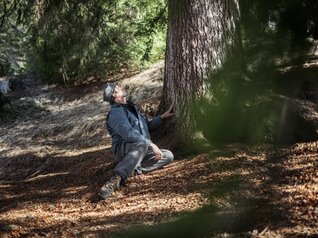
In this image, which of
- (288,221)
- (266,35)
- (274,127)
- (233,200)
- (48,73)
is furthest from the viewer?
(48,73)

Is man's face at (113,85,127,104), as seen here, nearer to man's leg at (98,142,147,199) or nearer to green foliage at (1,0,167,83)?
man's leg at (98,142,147,199)

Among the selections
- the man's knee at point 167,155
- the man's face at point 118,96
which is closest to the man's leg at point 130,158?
the man's knee at point 167,155

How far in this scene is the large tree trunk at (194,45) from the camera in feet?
21.4

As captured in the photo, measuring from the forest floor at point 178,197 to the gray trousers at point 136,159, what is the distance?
143 mm

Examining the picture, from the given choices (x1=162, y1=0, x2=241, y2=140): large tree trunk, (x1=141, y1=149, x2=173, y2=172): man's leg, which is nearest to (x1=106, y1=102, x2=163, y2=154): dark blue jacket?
(x1=141, y1=149, x2=173, y2=172): man's leg

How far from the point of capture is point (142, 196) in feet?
19.0

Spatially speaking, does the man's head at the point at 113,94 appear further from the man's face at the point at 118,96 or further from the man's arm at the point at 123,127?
the man's arm at the point at 123,127

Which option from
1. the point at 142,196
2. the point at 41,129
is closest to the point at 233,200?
the point at 142,196

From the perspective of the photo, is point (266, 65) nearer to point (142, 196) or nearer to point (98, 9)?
point (142, 196)

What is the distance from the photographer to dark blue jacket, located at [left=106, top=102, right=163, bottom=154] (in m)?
6.36

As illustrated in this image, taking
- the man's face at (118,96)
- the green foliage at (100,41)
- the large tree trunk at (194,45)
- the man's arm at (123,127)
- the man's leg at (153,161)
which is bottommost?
the man's leg at (153,161)

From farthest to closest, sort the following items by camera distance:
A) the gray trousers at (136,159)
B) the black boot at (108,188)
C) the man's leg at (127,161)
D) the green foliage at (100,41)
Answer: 1. the green foliage at (100,41)
2. the gray trousers at (136,159)
3. the man's leg at (127,161)
4. the black boot at (108,188)

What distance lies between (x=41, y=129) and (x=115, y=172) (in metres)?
6.97

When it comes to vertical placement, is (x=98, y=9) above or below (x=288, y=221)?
above
